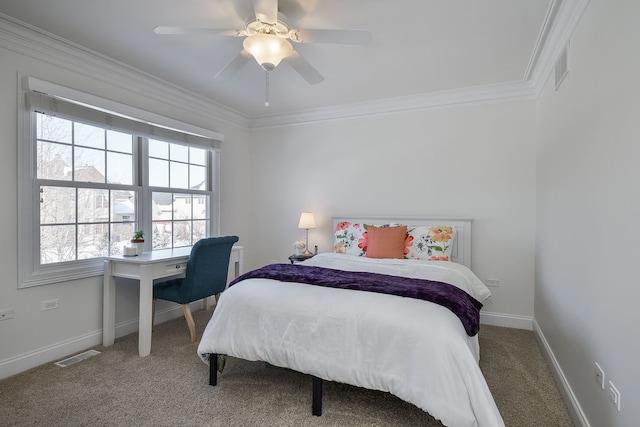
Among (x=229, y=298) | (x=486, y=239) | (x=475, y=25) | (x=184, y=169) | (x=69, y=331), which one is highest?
(x=475, y=25)

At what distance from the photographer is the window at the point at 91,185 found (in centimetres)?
246

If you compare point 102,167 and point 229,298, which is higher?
point 102,167

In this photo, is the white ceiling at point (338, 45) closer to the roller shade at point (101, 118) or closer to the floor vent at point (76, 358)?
the roller shade at point (101, 118)

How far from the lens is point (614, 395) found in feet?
4.49

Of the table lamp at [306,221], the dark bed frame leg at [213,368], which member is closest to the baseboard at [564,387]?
the dark bed frame leg at [213,368]

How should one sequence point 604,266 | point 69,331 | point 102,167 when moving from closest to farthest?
point 604,266 < point 69,331 < point 102,167

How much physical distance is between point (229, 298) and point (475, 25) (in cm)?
253

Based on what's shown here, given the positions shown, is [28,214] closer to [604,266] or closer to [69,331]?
[69,331]

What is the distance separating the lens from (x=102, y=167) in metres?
2.95

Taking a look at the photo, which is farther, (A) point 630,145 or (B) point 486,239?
(B) point 486,239

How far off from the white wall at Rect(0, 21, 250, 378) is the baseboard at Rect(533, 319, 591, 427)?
3.50 meters

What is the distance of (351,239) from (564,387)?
6.98 feet

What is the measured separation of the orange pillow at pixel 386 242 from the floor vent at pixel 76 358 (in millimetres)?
2570

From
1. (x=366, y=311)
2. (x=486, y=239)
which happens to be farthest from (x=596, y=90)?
(x=486, y=239)
